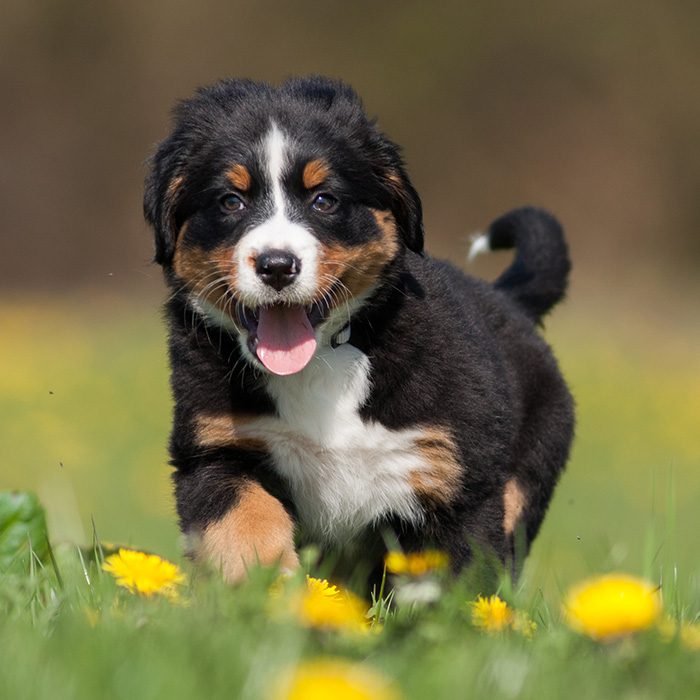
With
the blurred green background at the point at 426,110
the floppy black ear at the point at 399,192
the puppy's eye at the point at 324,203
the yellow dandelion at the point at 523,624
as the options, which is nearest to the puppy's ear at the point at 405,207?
the floppy black ear at the point at 399,192

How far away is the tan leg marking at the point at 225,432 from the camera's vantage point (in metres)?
3.38

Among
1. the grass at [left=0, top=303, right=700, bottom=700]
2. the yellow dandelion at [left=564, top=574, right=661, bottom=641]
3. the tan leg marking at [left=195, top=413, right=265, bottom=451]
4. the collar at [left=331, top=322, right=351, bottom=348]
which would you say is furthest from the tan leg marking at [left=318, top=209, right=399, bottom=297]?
the yellow dandelion at [left=564, top=574, right=661, bottom=641]

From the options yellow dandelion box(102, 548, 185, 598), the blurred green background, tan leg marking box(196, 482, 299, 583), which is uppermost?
yellow dandelion box(102, 548, 185, 598)

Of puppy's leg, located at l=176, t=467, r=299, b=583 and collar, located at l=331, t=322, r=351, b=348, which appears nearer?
puppy's leg, located at l=176, t=467, r=299, b=583

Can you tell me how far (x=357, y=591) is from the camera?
2.73 m

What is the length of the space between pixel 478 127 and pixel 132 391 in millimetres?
8467

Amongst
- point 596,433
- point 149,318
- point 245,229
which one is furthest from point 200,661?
point 149,318

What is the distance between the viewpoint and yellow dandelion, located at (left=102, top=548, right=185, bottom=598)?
7.29 ft

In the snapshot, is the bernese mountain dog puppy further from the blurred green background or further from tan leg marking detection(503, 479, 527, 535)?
the blurred green background

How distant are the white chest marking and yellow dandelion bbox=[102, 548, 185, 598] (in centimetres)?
117

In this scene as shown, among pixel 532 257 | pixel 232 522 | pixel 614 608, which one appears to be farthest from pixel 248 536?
pixel 532 257

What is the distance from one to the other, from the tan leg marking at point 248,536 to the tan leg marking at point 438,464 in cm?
37

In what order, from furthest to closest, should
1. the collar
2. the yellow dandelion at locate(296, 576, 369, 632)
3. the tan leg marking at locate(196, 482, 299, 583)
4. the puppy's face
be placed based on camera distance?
the collar, the puppy's face, the tan leg marking at locate(196, 482, 299, 583), the yellow dandelion at locate(296, 576, 369, 632)

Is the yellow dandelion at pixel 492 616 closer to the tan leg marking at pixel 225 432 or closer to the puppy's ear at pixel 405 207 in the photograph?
the tan leg marking at pixel 225 432
